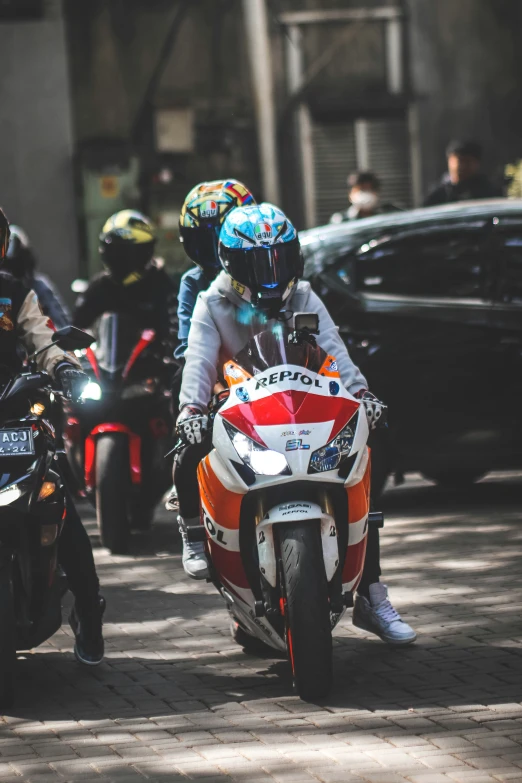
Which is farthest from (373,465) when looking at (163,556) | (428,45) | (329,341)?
(428,45)

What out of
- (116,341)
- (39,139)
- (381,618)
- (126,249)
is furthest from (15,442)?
(39,139)

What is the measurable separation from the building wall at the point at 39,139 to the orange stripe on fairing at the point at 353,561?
49.0 feet

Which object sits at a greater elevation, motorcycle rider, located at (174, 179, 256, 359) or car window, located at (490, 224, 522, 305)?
motorcycle rider, located at (174, 179, 256, 359)

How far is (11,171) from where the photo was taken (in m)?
20.5

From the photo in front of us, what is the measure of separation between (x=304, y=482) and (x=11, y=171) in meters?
15.4

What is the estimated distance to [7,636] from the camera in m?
5.76

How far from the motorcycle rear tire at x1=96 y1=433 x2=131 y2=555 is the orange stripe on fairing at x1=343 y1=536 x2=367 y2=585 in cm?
339

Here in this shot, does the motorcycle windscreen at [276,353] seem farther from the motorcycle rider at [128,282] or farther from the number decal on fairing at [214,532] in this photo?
the motorcycle rider at [128,282]

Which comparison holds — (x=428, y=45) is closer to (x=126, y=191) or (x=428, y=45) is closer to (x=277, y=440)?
(x=126, y=191)

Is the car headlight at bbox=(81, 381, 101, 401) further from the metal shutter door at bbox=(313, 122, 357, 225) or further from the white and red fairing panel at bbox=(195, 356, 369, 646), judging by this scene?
the metal shutter door at bbox=(313, 122, 357, 225)

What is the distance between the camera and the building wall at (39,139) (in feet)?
66.9

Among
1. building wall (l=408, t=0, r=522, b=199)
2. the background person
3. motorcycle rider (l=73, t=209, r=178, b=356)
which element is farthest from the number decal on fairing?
building wall (l=408, t=0, r=522, b=199)

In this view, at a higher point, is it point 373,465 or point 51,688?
point 373,465

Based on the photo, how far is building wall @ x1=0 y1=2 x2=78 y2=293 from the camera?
66.9ft
